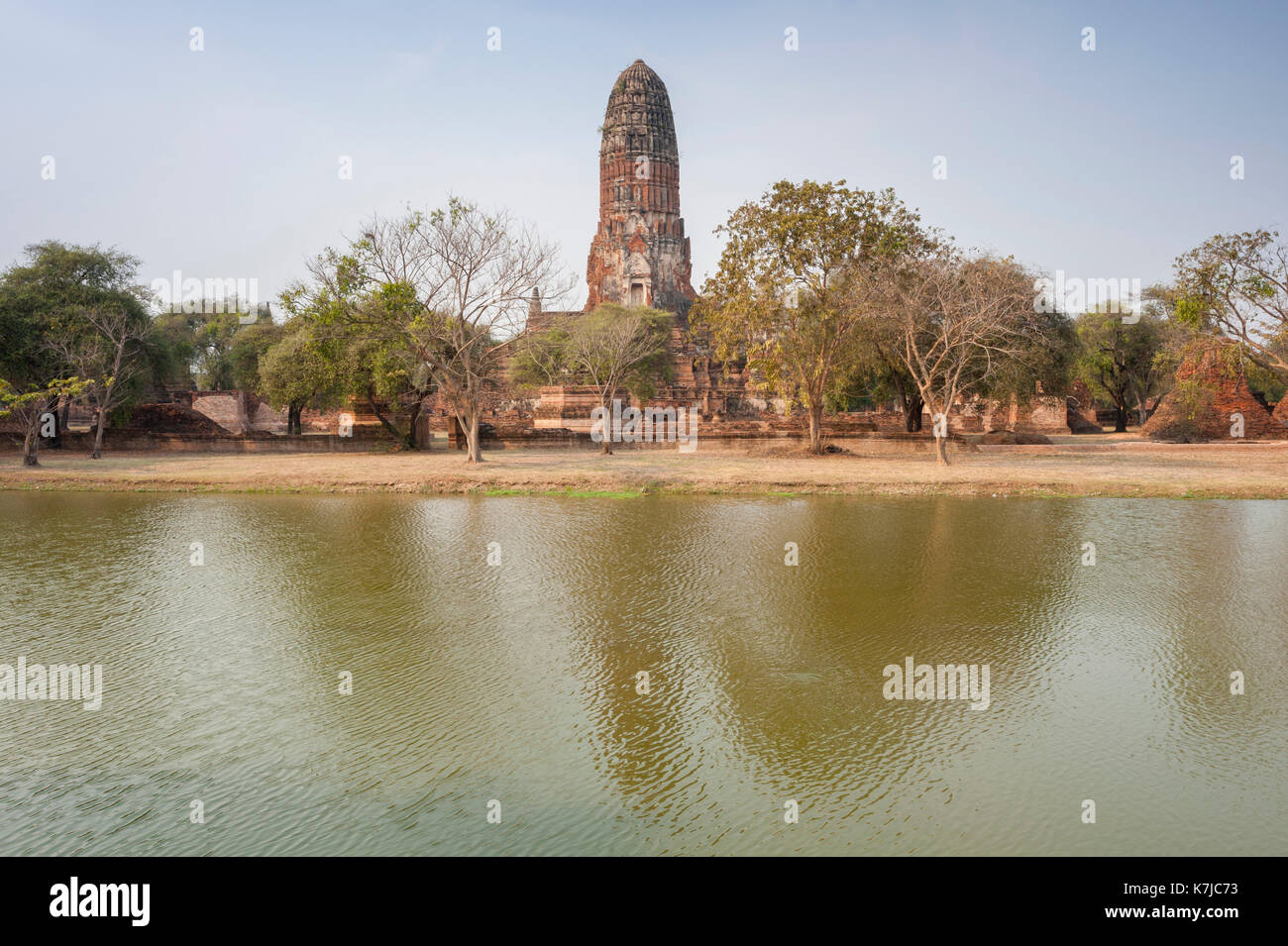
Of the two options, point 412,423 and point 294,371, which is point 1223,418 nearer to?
point 412,423

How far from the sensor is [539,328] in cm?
2200

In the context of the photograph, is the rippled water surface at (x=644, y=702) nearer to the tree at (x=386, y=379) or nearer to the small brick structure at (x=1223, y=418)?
the tree at (x=386, y=379)

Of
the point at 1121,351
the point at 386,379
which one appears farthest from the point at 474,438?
the point at 1121,351

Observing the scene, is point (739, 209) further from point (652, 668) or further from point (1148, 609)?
point (652, 668)

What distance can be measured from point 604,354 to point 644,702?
96.0ft

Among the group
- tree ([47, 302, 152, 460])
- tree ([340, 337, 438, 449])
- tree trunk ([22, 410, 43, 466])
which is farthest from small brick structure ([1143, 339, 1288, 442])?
tree trunk ([22, 410, 43, 466])

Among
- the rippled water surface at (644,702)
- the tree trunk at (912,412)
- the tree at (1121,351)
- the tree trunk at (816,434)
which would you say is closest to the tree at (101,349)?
the rippled water surface at (644,702)

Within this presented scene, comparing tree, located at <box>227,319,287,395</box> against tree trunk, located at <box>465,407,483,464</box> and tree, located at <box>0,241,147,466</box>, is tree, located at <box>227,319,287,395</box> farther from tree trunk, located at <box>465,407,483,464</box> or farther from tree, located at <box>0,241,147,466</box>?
tree trunk, located at <box>465,407,483,464</box>

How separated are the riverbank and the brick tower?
44.1m

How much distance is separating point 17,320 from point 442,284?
14.2 metres

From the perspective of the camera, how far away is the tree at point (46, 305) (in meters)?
24.0

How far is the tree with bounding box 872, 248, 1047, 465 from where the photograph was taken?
20875 millimetres

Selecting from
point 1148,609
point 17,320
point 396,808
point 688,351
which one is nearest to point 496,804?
point 396,808

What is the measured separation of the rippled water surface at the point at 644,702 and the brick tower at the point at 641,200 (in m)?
59.8
